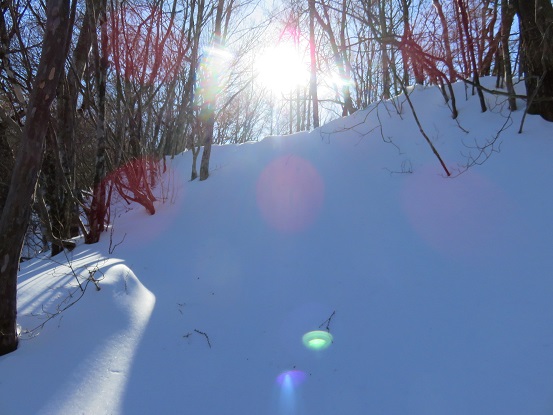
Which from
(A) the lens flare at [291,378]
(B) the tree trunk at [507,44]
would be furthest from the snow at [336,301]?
(B) the tree trunk at [507,44]

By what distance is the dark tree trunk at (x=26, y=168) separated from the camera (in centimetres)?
218

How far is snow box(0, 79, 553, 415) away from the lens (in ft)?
6.37

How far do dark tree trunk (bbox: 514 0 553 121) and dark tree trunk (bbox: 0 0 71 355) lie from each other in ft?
14.6

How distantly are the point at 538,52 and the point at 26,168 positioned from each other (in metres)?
4.96

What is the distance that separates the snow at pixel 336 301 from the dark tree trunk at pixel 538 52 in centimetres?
22

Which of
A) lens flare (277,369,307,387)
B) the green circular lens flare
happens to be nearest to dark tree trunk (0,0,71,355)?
lens flare (277,369,307,387)

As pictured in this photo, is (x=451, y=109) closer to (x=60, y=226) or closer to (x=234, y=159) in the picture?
(x=234, y=159)

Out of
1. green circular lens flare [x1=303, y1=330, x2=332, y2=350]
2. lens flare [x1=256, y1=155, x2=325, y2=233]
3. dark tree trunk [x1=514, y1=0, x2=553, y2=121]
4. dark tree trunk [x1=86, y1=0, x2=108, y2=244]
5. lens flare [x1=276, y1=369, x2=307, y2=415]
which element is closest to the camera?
lens flare [x1=276, y1=369, x2=307, y2=415]

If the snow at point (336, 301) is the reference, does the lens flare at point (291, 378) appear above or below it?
below

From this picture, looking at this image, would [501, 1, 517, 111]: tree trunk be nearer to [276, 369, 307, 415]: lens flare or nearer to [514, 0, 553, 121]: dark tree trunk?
[514, 0, 553, 121]: dark tree trunk

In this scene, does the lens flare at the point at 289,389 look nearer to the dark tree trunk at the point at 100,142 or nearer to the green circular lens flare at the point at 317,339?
the green circular lens flare at the point at 317,339

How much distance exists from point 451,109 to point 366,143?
1243 mm

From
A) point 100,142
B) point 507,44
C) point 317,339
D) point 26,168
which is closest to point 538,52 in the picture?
point 507,44

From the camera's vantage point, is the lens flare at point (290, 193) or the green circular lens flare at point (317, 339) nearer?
the green circular lens flare at point (317, 339)
